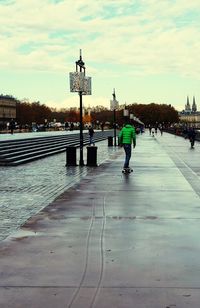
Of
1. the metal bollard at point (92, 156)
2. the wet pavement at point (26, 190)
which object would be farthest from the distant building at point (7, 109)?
the wet pavement at point (26, 190)

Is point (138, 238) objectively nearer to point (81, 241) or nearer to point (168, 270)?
point (81, 241)

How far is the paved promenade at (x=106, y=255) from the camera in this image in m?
4.83

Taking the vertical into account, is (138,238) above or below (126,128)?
below

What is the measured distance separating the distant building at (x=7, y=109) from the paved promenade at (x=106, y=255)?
162 meters

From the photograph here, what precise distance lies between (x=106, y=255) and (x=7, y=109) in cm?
17457

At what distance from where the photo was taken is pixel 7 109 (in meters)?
177

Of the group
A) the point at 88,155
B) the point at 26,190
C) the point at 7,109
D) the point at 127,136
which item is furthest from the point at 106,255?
the point at 7,109

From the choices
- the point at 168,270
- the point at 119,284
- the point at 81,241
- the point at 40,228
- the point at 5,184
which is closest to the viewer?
the point at 119,284

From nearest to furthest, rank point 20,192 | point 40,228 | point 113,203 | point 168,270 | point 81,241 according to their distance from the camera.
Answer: point 168,270
point 81,241
point 40,228
point 113,203
point 20,192

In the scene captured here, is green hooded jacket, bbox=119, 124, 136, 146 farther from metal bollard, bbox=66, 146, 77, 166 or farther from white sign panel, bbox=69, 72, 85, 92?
white sign panel, bbox=69, 72, 85, 92

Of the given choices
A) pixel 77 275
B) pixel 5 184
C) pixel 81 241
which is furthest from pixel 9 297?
pixel 5 184

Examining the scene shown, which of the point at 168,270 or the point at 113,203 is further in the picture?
the point at 113,203

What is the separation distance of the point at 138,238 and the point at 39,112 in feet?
559

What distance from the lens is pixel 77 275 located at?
550 cm
